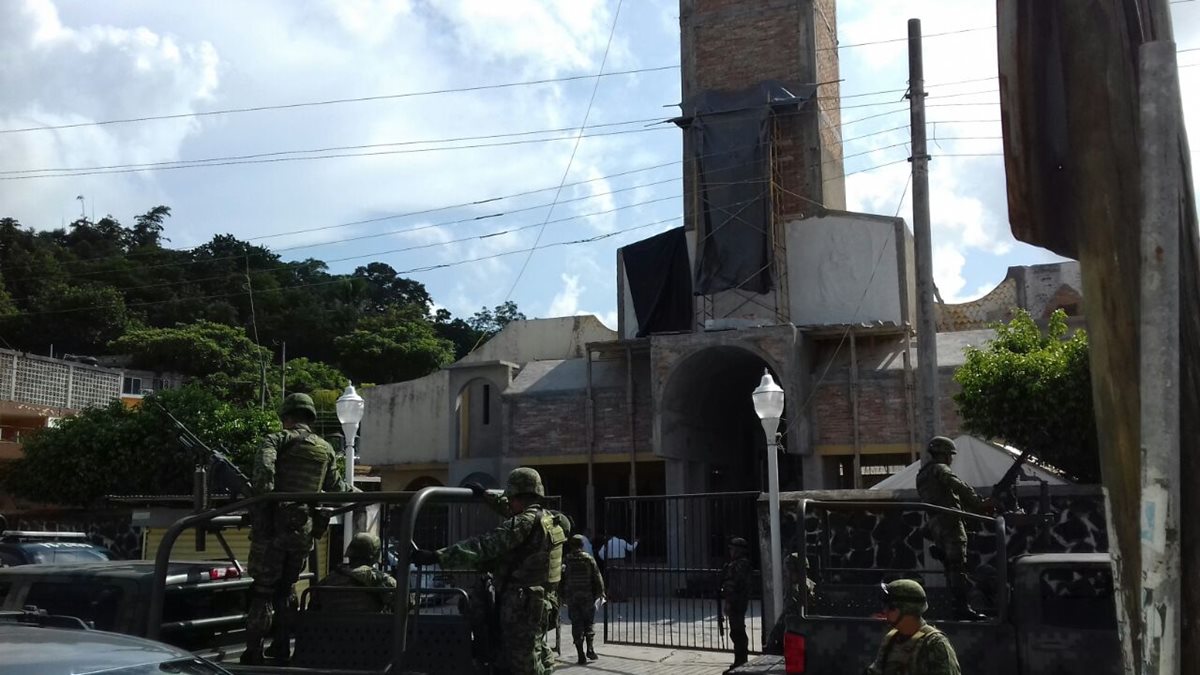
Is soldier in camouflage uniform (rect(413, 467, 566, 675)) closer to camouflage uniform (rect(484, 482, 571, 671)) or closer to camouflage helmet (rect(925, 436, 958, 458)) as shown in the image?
camouflage uniform (rect(484, 482, 571, 671))

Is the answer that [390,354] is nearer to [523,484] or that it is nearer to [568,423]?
[568,423]

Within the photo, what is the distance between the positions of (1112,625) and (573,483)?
2361 centimetres

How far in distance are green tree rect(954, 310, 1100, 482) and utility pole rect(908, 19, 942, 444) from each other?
2.10 meters

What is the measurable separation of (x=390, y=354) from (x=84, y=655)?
188ft

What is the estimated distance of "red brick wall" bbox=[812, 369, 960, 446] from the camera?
23.2 metres

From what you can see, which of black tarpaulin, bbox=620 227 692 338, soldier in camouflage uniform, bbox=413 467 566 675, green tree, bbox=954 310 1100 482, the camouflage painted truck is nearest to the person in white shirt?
green tree, bbox=954 310 1100 482

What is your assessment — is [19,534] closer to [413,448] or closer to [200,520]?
[200,520]

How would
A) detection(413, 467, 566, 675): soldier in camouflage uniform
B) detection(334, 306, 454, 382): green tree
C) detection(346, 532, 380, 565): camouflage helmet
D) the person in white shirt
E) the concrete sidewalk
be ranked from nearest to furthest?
detection(413, 467, 566, 675): soldier in camouflage uniform < detection(346, 532, 380, 565): camouflage helmet < the concrete sidewalk < the person in white shirt < detection(334, 306, 454, 382): green tree

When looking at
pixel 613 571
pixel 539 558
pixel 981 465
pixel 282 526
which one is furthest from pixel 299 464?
pixel 613 571

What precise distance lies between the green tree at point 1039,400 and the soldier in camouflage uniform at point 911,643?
986cm

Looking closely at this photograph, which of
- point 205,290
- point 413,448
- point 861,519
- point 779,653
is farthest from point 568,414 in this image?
point 205,290

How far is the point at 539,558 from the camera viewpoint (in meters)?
6.50

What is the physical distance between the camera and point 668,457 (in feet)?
81.2

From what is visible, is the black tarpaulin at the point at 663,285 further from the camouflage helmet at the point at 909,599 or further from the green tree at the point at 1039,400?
the camouflage helmet at the point at 909,599
